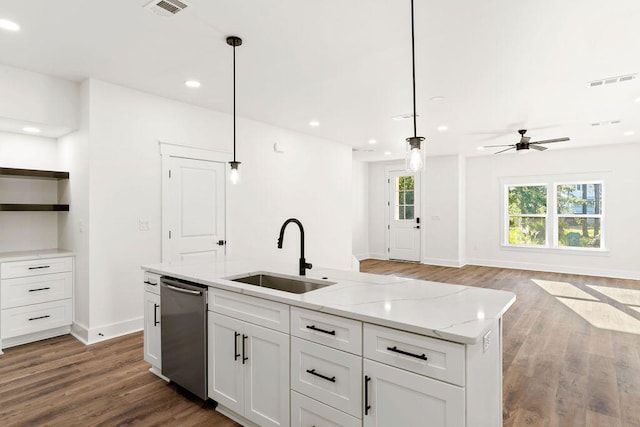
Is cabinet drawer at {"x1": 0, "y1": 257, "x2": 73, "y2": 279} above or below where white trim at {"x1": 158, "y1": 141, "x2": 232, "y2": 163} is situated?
below

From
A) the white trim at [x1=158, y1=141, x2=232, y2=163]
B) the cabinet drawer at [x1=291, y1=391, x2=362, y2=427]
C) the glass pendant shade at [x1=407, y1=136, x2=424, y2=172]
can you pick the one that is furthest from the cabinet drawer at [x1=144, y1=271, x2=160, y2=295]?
the glass pendant shade at [x1=407, y1=136, x2=424, y2=172]

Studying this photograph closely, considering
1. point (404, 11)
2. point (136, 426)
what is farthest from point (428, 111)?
point (136, 426)

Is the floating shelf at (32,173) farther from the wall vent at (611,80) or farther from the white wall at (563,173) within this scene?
the white wall at (563,173)

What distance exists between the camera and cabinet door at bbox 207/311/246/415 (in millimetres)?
2080

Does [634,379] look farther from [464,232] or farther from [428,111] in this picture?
[464,232]

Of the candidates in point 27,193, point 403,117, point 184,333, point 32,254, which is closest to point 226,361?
point 184,333

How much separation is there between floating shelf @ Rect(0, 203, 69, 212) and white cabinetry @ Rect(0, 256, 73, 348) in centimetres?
53

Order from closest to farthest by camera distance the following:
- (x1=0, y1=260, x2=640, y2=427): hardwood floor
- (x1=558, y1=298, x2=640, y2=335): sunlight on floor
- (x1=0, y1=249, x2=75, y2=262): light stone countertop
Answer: (x1=0, y1=260, x2=640, y2=427): hardwood floor
(x1=0, y1=249, x2=75, y2=262): light stone countertop
(x1=558, y1=298, x2=640, y2=335): sunlight on floor

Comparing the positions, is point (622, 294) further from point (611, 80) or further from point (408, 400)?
point (408, 400)

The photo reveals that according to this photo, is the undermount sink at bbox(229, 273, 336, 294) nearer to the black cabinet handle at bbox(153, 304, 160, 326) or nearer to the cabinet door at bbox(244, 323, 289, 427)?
the cabinet door at bbox(244, 323, 289, 427)

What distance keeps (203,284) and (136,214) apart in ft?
6.52

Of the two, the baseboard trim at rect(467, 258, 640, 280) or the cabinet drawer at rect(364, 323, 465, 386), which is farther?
the baseboard trim at rect(467, 258, 640, 280)

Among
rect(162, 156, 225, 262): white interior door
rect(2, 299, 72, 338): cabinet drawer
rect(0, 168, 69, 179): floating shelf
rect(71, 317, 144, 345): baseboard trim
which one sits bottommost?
rect(71, 317, 144, 345): baseboard trim

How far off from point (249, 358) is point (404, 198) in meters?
7.53
